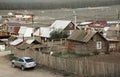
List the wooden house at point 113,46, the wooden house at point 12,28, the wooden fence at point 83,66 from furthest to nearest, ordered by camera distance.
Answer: the wooden house at point 12,28 → the wooden house at point 113,46 → the wooden fence at point 83,66

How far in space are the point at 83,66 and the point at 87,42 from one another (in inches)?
716

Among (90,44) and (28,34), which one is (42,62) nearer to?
(90,44)

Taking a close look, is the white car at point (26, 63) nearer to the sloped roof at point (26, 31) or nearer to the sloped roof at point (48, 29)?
the sloped roof at point (48, 29)

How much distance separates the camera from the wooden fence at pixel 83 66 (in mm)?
31047

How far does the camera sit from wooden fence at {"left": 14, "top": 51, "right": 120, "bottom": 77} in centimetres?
3105

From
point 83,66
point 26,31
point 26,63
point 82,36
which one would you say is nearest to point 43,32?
point 26,31

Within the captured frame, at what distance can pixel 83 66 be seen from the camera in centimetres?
3338

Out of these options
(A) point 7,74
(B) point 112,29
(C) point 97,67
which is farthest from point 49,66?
(B) point 112,29

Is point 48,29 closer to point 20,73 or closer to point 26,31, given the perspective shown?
point 26,31

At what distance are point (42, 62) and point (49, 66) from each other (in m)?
1.74

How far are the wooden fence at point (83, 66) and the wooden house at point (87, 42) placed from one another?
12724 mm

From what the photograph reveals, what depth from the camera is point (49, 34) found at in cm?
6888

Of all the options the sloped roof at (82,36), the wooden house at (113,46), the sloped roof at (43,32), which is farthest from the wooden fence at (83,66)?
the sloped roof at (43,32)

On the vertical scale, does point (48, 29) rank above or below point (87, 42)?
above
